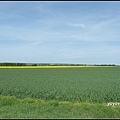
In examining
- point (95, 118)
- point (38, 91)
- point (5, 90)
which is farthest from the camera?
point (5, 90)

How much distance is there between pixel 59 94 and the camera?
15.3m

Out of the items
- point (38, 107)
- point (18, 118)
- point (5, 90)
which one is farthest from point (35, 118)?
point (5, 90)

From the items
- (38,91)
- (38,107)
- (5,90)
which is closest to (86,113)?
(38,107)

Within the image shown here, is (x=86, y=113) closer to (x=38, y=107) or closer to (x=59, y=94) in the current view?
(x=38, y=107)

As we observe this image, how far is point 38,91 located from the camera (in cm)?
1655

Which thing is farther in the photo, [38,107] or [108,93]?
[108,93]

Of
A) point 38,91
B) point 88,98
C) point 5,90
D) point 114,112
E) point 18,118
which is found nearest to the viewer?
point 18,118

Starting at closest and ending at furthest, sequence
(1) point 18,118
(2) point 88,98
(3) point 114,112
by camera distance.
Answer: (1) point 18,118 < (3) point 114,112 < (2) point 88,98

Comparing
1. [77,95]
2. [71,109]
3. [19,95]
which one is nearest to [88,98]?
[77,95]

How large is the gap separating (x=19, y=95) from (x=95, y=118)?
8991 millimetres

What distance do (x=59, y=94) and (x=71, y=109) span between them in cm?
524

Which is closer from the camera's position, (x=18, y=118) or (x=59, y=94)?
(x=18, y=118)

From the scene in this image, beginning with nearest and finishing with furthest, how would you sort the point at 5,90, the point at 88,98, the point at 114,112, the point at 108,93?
the point at 114,112 → the point at 88,98 → the point at 108,93 → the point at 5,90

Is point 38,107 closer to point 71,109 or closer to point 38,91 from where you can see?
point 71,109
